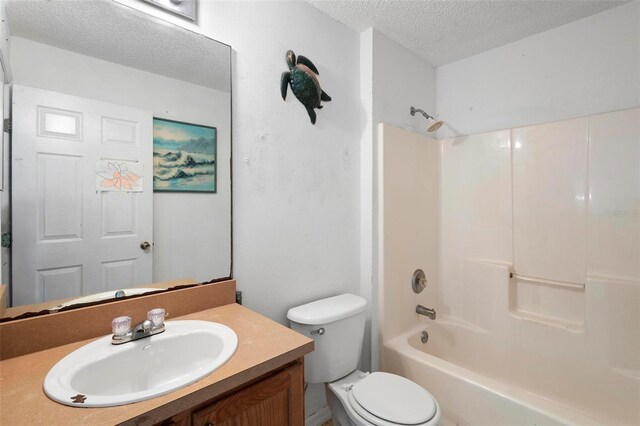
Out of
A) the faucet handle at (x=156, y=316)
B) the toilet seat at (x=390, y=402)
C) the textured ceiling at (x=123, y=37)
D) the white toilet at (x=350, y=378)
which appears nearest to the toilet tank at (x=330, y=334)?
the white toilet at (x=350, y=378)

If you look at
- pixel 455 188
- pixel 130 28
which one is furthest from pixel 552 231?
pixel 130 28

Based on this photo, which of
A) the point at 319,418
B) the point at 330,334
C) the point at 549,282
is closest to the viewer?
the point at 330,334

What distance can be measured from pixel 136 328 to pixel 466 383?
1495 millimetres

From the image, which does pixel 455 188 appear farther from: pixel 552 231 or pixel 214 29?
pixel 214 29

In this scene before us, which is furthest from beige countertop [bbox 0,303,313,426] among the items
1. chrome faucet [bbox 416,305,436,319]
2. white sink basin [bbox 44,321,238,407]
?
chrome faucet [bbox 416,305,436,319]

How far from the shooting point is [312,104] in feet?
5.17

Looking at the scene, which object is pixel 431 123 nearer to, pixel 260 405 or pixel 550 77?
pixel 550 77

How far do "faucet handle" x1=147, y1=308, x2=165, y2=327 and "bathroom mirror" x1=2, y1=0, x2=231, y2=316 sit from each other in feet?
0.48

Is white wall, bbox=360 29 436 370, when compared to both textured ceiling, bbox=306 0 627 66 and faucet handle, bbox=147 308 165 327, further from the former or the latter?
faucet handle, bbox=147 308 165 327

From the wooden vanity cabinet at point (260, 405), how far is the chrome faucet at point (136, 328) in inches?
14.0

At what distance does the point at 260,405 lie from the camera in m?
0.85

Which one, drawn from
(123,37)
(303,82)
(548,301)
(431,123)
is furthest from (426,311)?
(123,37)

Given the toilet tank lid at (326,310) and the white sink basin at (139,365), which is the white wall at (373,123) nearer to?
the toilet tank lid at (326,310)

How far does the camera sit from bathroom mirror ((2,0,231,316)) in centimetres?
89
